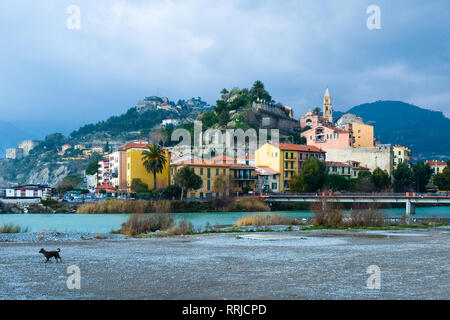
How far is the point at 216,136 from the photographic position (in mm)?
123375

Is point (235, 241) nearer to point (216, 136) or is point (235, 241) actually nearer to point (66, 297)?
point (66, 297)

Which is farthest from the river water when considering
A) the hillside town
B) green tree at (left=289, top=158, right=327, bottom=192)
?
green tree at (left=289, top=158, right=327, bottom=192)

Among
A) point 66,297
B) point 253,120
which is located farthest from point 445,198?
point 253,120

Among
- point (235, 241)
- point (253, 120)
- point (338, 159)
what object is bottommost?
point (235, 241)

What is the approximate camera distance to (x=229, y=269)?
15070mm

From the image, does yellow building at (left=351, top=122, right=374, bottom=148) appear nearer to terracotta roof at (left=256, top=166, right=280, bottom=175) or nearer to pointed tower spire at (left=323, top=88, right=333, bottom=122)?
terracotta roof at (left=256, top=166, right=280, bottom=175)

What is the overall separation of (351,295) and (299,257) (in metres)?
6.92

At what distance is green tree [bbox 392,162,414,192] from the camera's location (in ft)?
306

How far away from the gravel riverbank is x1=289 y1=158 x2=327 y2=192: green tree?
178 feet

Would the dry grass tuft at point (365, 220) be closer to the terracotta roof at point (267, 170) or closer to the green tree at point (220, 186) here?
the green tree at point (220, 186)

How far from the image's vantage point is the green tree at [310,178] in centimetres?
7900

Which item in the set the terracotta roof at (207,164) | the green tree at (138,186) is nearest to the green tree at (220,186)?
the terracotta roof at (207,164)

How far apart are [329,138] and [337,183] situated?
29050 mm
